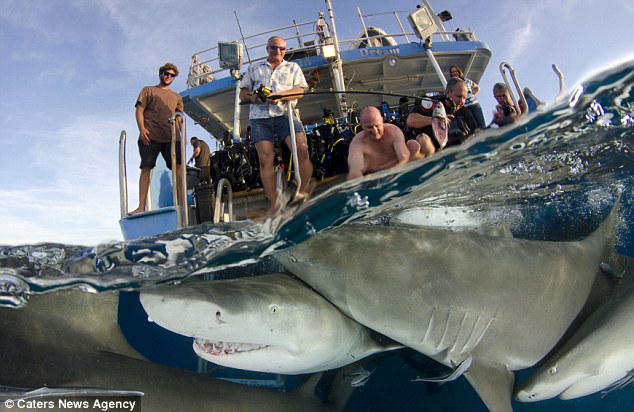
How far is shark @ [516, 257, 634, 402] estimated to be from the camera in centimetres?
311

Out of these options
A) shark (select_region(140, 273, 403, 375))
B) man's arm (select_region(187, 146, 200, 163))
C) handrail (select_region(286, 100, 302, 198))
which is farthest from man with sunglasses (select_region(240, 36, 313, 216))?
man's arm (select_region(187, 146, 200, 163))

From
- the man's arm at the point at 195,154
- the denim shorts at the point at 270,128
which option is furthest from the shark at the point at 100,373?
the man's arm at the point at 195,154

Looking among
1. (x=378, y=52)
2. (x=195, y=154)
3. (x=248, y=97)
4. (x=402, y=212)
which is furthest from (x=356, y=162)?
(x=378, y=52)

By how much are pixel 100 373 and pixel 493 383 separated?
2737mm

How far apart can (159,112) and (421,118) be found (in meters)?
3.23

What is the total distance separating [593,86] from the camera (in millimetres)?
3402

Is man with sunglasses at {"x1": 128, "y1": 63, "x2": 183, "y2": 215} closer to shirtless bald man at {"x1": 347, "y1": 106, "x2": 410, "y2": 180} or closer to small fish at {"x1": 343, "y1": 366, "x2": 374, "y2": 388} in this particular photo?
shirtless bald man at {"x1": 347, "y1": 106, "x2": 410, "y2": 180}

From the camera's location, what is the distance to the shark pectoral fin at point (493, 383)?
290cm

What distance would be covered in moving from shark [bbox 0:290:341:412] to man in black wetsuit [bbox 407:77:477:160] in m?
2.07

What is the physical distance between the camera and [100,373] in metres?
3.11

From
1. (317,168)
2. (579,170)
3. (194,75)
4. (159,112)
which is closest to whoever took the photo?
(579,170)

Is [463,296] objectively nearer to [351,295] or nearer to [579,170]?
[351,295]

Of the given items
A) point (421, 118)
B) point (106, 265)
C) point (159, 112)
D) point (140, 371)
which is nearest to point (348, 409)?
point (140, 371)

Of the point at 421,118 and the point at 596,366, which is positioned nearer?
the point at 596,366
